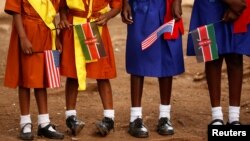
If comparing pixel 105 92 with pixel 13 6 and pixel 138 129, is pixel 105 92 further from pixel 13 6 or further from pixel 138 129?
pixel 13 6

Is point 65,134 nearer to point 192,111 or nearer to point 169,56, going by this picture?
point 169,56

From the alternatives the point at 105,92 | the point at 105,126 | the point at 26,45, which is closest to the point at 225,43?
the point at 105,92

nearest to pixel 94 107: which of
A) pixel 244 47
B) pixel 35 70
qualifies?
pixel 35 70

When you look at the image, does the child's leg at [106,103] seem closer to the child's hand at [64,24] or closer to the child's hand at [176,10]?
the child's hand at [64,24]

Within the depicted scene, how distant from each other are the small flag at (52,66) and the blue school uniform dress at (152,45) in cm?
70

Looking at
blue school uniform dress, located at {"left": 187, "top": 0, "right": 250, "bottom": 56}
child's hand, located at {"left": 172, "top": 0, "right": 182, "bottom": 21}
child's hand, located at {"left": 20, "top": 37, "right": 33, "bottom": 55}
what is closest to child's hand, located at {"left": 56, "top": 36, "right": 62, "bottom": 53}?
child's hand, located at {"left": 20, "top": 37, "right": 33, "bottom": 55}

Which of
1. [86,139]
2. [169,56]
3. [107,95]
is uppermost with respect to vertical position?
[169,56]

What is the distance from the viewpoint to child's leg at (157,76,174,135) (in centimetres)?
517

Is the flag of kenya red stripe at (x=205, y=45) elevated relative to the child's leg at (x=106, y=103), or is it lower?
elevated

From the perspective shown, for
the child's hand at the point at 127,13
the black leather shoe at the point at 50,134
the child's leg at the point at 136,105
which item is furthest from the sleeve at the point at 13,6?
the child's leg at the point at 136,105

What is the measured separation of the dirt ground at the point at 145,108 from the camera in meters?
5.28

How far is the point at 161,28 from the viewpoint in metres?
5.02

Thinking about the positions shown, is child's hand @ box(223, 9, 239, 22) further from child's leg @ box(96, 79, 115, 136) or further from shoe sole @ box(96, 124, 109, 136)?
shoe sole @ box(96, 124, 109, 136)

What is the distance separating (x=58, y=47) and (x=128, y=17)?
688 mm
